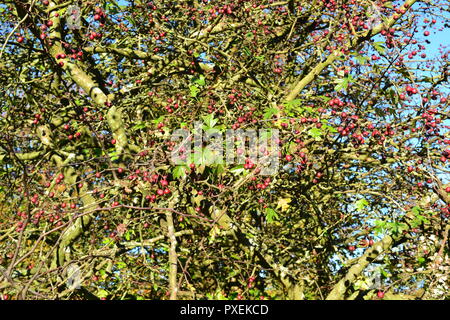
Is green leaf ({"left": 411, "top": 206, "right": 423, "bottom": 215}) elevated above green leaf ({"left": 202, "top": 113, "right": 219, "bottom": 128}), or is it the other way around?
green leaf ({"left": 202, "top": 113, "right": 219, "bottom": 128})

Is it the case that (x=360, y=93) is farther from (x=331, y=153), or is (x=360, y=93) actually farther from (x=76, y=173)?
(x=76, y=173)

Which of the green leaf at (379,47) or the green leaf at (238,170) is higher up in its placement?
the green leaf at (379,47)

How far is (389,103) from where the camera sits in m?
5.62

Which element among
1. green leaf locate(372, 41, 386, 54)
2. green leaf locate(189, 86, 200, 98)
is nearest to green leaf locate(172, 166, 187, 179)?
green leaf locate(189, 86, 200, 98)

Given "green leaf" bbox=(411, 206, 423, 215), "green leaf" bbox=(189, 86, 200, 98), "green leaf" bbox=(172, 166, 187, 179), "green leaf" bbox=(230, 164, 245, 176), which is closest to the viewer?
"green leaf" bbox=(172, 166, 187, 179)

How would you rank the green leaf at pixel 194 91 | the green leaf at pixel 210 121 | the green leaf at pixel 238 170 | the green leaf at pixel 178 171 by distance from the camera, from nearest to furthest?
the green leaf at pixel 178 171, the green leaf at pixel 210 121, the green leaf at pixel 238 170, the green leaf at pixel 194 91

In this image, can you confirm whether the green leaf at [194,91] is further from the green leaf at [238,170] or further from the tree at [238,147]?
the green leaf at [238,170]

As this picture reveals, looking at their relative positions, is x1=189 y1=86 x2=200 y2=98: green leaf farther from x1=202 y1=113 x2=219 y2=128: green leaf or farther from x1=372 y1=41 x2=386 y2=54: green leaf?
x1=372 y1=41 x2=386 y2=54: green leaf

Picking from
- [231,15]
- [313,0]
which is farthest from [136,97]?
[313,0]

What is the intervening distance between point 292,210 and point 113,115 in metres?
2.71

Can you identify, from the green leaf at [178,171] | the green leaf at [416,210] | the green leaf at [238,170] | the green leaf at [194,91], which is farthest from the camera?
the green leaf at [194,91]

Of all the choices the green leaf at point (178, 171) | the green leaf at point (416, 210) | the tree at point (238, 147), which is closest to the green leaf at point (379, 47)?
the tree at point (238, 147)

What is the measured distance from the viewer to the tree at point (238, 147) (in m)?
5.02

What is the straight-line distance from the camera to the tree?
5.02 meters
